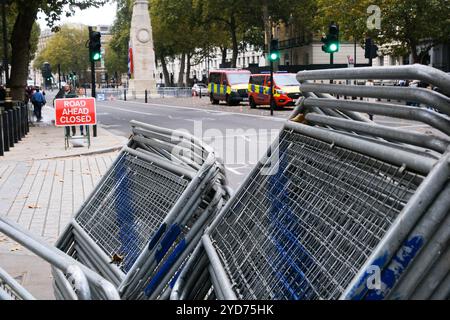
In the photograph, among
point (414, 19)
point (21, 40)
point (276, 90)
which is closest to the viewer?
point (21, 40)

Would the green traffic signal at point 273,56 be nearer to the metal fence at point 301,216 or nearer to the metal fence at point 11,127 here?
the metal fence at point 11,127

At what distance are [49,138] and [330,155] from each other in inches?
751

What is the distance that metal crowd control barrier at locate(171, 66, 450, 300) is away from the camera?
1.60m

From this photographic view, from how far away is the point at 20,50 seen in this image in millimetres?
26656

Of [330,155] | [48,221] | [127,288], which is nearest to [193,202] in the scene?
[127,288]

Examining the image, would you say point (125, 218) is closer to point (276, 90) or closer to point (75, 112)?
point (75, 112)

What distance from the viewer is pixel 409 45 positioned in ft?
136

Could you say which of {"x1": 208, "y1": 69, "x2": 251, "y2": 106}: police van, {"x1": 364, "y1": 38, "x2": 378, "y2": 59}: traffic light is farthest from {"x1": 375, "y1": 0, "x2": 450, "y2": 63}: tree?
{"x1": 364, "y1": 38, "x2": 378, "y2": 59}: traffic light

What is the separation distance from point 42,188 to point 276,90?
21.1 metres

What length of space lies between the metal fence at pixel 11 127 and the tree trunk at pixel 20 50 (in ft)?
17.5

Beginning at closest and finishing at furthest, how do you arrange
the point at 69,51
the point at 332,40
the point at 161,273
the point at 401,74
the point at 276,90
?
the point at 401,74 < the point at 161,273 < the point at 332,40 < the point at 276,90 < the point at 69,51

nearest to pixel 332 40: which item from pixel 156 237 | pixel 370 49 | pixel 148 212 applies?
pixel 370 49

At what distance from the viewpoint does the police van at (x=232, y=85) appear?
37.3 metres
